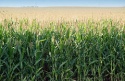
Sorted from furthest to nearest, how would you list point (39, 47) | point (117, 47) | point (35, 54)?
point (117, 47) < point (39, 47) < point (35, 54)

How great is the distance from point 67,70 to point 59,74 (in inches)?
7.0

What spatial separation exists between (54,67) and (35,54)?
1.24 ft

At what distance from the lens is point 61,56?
3.94 meters

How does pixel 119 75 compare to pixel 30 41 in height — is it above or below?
below

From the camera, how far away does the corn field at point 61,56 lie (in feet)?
12.6

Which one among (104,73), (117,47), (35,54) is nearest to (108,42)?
(117,47)

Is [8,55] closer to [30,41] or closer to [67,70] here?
[30,41]

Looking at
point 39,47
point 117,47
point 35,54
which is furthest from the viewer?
point 117,47

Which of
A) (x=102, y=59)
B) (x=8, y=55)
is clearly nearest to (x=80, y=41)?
(x=102, y=59)

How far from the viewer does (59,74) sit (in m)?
3.93

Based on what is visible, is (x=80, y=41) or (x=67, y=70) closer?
(x=67, y=70)

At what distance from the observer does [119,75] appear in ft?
13.8

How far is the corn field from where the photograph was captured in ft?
12.6

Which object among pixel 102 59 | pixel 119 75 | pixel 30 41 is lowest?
pixel 119 75
